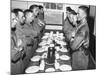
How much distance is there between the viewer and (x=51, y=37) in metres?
1.43

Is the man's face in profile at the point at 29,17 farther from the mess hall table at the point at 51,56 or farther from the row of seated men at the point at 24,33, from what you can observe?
the mess hall table at the point at 51,56

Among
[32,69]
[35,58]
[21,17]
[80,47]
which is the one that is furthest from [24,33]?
[80,47]

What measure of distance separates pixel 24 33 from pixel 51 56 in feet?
1.29

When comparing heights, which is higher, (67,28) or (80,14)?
(80,14)

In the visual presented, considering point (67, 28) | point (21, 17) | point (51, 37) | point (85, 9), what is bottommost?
point (51, 37)

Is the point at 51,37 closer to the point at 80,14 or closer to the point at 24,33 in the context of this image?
the point at 24,33

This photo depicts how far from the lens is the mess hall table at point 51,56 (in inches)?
54.9

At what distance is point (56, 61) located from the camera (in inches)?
56.2

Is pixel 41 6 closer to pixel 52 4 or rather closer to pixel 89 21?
pixel 52 4

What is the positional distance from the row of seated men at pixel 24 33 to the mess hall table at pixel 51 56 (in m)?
0.07

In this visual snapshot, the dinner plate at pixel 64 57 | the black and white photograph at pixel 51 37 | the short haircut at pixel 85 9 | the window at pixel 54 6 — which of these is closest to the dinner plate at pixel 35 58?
the black and white photograph at pixel 51 37

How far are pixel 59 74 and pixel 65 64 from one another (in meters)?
0.13

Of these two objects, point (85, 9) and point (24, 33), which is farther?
point (85, 9)

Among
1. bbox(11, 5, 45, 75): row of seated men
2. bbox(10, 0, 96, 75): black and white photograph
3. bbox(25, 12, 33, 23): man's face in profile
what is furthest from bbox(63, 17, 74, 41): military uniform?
bbox(25, 12, 33, 23): man's face in profile
